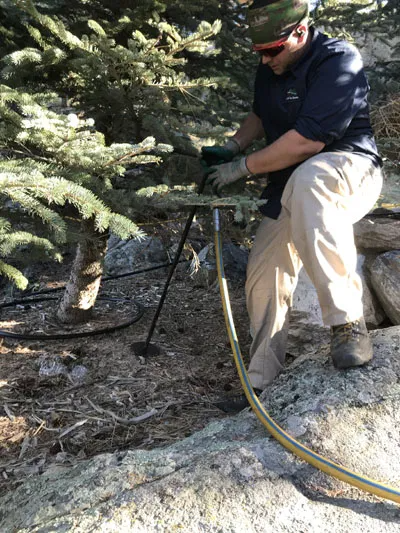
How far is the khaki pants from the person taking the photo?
2738mm

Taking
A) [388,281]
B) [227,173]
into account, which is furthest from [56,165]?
[388,281]

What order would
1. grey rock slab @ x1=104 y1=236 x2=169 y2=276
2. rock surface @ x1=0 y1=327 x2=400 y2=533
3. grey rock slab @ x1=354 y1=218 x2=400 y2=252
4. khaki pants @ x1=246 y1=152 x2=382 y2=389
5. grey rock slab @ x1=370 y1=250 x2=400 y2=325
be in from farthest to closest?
grey rock slab @ x1=104 y1=236 x2=169 y2=276 → grey rock slab @ x1=354 y1=218 x2=400 y2=252 → grey rock slab @ x1=370 y1=250 x2=400 y2=325 → khaki pants @ x1=246 y1=152 x2=382 y2=389 → rock surface @ x1=0 y1=327 x2=400 y2=533

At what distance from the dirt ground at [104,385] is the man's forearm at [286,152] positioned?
1.52 m

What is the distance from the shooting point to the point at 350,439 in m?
2.36

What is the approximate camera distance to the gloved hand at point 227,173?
3270 mm

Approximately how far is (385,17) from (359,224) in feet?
7.29

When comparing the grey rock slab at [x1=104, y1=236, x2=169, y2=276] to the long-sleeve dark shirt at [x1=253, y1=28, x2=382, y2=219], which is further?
the grey rock slab at [x1=104, y1=236, x2=169, y2=276]

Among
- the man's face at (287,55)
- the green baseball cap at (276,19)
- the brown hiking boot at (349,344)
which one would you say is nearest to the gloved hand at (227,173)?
the man's face at (287,55)

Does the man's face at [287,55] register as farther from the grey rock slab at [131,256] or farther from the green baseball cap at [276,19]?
the grey rock slab at [131,256]

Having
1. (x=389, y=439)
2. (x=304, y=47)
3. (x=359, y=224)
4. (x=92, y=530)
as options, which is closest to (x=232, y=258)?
(x=359, y=224)

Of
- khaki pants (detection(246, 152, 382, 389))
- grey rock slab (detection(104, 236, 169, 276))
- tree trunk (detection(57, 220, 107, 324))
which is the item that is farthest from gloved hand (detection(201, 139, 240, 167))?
grey rock slab (detection(104, 236, 169, 276))

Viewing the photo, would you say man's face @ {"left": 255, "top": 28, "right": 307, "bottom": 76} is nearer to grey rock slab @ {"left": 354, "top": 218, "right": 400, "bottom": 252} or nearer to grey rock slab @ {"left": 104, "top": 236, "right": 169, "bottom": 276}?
grey rock slab @ {"left": 354, "top": 218, "right": 400, "bottom": 252}

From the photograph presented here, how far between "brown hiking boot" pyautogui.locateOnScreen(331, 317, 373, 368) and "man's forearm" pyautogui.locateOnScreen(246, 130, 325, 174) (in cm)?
102

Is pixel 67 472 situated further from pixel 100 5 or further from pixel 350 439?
pixel 100 5
